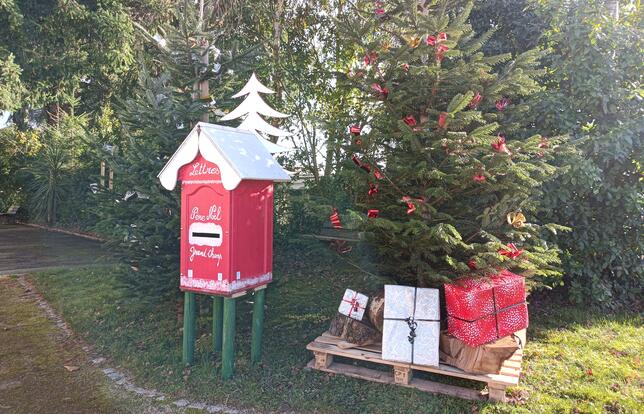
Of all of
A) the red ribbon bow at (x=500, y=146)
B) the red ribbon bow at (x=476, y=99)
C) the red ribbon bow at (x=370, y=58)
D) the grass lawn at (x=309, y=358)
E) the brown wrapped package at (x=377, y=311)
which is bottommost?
the grass lawn at (x=309, y=358)

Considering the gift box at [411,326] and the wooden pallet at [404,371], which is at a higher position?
the gift box at [411,326]

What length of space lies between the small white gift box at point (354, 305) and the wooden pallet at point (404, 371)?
0.25 m

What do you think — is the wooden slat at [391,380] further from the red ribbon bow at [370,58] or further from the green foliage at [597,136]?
the red ribbon bow at [370,58]

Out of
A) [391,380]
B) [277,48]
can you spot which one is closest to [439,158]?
[391,380]

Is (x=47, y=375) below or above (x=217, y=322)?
below

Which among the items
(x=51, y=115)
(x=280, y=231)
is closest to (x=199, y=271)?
(x=280, y=231)

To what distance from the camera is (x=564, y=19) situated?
5.50 m

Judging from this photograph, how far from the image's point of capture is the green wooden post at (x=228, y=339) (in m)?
3.83

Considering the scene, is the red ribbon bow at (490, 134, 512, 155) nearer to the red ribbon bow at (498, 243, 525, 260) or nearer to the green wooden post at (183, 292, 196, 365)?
the red ribbon bow at (498, 243, 525, 260)

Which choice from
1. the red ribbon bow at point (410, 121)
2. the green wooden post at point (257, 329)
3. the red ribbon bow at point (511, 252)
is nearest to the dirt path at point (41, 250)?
the green wooden post at point (257, 329)

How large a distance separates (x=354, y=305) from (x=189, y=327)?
4.87 ft

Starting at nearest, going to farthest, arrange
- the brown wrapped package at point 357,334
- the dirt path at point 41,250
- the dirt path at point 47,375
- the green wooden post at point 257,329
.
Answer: the dirt path at point 47,375 → the brown wrapped package at point 357,334 → the green wooden post at point 257,329 → the dirt path at point 41,250

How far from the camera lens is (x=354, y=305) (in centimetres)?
407

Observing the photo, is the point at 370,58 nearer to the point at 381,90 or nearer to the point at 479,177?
the point at 381,90
